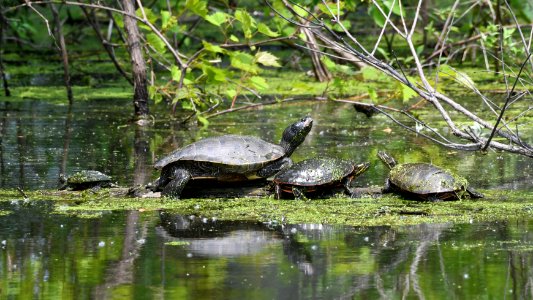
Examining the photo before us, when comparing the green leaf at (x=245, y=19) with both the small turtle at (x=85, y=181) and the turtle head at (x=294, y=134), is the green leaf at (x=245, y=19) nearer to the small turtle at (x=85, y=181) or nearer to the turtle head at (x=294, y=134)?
the turtle head at (x=294, y=134)

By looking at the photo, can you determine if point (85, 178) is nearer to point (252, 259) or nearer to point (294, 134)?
point (294, 134)

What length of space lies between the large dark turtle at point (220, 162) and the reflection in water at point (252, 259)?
2.27 feet

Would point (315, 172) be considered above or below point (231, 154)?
below

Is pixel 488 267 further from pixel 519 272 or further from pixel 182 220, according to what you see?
pixel 182 220

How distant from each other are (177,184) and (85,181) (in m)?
0.66

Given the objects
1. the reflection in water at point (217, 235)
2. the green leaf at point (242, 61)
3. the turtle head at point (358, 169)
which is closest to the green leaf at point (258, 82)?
the green leaf at point (242, 61)

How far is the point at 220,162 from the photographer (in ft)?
23.6

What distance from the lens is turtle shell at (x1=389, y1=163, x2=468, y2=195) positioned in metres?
6.87

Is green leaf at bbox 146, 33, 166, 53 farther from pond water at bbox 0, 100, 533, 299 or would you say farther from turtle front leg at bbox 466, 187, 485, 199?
turtle front leg at bbox 466, 187, 485, 199

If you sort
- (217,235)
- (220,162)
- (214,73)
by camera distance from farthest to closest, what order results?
(214,73)
(220,162)
(217,235)

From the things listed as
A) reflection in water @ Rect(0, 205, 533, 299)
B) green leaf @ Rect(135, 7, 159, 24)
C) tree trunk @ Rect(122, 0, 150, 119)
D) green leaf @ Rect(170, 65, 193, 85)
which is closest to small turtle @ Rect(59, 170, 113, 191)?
reflection in water @ Rect(0, 205, 533, 299)

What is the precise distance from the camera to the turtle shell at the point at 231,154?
7.22 metres

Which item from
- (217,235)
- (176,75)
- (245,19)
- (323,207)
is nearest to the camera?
(217,235)

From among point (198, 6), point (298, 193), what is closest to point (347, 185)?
point (298, 193)
